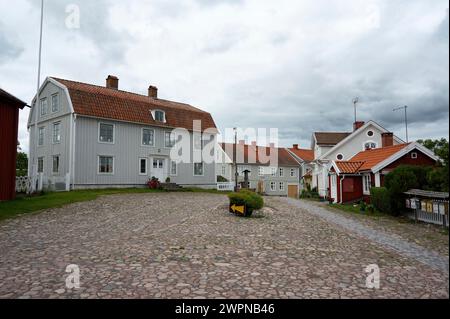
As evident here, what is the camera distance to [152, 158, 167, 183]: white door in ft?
96.1

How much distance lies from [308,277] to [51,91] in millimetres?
28679

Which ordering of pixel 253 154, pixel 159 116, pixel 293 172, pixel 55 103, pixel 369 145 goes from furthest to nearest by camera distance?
pixel 293 172, pixel 253 154, pixel 369 145, pixel 159 116, pixel 55 103

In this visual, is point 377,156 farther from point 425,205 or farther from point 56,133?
point 56,133

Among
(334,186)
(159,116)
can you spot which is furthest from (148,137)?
(334,186)

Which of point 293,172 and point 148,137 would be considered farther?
point 293,172

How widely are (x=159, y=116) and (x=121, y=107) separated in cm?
386

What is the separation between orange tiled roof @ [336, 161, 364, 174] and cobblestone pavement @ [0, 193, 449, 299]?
510 inches

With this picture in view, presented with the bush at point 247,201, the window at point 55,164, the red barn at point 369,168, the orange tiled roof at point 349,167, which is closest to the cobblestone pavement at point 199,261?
the bush at point 247,201

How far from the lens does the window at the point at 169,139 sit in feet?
98.8

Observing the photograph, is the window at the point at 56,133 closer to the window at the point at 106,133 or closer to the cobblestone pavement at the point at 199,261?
the window at the point at 106,133

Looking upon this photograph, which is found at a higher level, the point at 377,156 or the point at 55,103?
the point at 55,103

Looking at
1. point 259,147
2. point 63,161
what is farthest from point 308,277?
point 259,147

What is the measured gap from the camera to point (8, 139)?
59.5ft

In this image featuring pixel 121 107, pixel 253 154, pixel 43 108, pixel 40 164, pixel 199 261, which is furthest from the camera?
pixel 253 154
